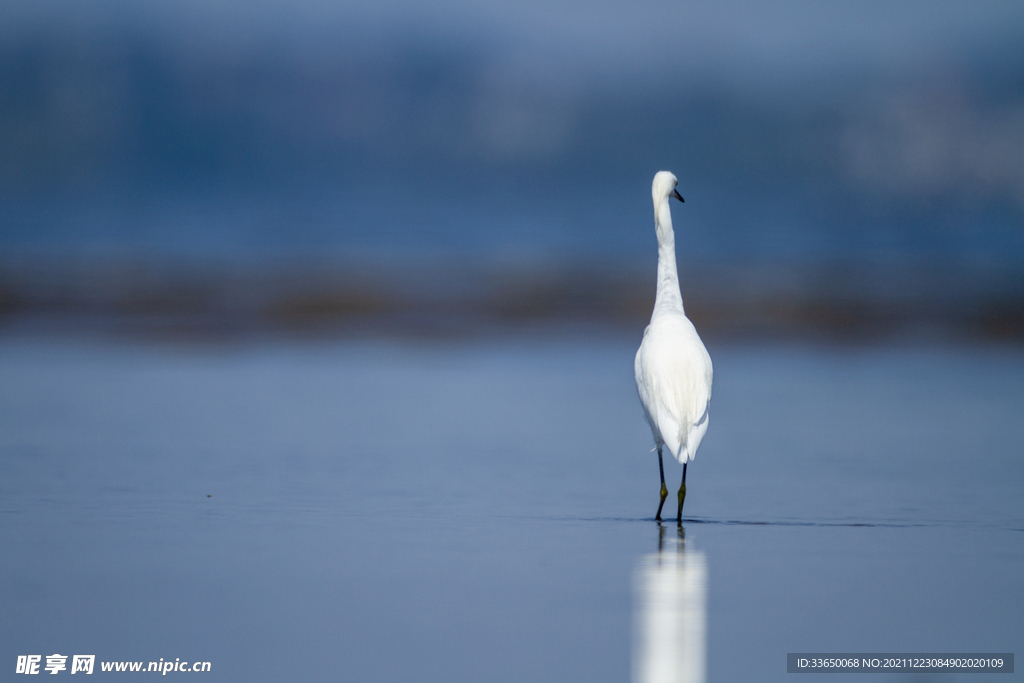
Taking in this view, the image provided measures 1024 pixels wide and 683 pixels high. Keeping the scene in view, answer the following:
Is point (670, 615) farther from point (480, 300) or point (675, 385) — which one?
point (480, 300)

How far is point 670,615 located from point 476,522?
2.03 meters

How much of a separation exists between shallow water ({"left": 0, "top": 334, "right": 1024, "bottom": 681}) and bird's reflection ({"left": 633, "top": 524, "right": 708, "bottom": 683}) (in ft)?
0.20

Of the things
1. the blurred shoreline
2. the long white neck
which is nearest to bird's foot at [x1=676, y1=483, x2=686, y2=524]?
the long white neck

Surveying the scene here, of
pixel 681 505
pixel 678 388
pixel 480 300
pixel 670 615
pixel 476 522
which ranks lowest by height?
pixel 670 615

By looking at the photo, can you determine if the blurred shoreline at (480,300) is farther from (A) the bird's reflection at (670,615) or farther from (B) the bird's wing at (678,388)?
(A) the bird's reflection at (670,615)

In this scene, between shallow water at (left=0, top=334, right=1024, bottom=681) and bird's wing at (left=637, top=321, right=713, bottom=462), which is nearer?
shallow water at (left=0, top=334, right=1024, bottom=681)

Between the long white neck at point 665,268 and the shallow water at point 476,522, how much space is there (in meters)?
1.10

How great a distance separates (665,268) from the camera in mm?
8742

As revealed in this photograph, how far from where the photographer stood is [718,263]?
3459 cm

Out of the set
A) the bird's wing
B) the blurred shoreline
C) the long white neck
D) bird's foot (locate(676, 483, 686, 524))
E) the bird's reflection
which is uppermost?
the blurred shoreline

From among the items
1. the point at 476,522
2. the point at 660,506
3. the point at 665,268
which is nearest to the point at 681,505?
the point at 660,506

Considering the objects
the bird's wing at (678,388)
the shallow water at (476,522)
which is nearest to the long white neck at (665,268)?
the bird's wing at (678,388)

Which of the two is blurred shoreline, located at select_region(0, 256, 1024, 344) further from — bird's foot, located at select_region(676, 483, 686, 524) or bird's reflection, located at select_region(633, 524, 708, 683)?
bird's reflection, located at select_region(633, 524, 708, 683)

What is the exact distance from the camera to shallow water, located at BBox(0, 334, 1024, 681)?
5047mm
